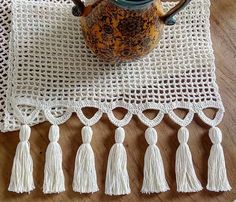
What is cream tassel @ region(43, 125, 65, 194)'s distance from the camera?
2.04 ft

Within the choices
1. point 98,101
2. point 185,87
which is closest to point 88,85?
point 98,101

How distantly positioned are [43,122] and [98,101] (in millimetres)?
90

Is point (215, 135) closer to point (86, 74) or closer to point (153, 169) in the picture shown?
point (153, 169)

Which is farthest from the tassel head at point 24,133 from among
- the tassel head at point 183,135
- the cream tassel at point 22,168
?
the tassel head at point 183,135

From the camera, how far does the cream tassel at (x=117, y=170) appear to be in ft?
2.05

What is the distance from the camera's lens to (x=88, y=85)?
0.68m

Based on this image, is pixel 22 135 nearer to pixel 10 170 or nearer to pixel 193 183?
pixel 10 170

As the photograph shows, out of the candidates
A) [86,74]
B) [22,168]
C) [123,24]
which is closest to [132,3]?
[123,24]

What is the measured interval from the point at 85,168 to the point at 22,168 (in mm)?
91

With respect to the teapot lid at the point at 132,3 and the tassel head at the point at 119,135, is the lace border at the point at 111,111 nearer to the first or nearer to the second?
the tassel head at the point at 119,135

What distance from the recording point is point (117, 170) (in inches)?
25.0

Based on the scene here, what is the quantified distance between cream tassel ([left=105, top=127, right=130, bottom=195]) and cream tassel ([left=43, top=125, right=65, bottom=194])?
69mm

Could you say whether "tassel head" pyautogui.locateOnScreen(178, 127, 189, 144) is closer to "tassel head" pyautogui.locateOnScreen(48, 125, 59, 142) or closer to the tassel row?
the tassel row

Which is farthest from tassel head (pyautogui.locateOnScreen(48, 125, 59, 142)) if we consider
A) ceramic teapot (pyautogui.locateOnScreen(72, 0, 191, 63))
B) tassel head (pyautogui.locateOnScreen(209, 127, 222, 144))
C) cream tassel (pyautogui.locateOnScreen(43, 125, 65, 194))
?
tassel head (pyautogui.locateOnScreen(209, 127, 222, 144))
